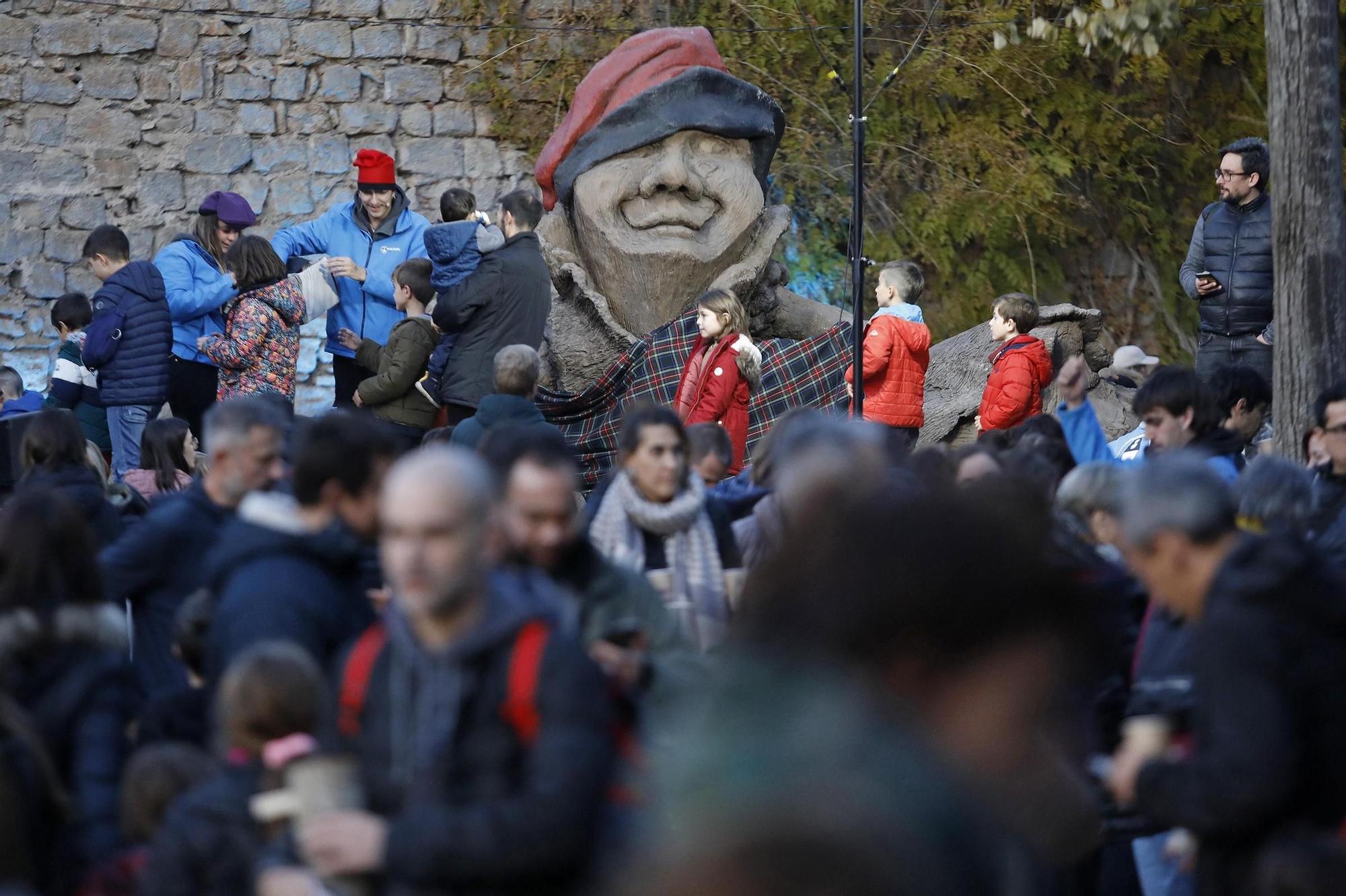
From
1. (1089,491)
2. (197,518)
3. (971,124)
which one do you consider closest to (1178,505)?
(1089,491)

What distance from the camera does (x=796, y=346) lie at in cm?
802

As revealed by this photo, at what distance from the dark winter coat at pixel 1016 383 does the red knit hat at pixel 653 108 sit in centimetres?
205

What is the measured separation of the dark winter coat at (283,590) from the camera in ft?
9.81

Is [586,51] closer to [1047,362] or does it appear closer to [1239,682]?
[1047,362]

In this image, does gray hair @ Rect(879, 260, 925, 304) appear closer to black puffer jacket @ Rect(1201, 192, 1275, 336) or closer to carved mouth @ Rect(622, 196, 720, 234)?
carved mouth @ Rect(622, 196, 720, 234)

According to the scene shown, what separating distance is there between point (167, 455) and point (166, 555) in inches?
82.4

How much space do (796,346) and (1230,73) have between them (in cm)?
692

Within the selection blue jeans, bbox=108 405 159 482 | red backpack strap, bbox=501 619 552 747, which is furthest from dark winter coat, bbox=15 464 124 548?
blue jeans, bbox=108 405 159 482

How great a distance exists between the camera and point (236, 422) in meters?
3.73

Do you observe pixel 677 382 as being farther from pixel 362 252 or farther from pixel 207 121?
pixel 207 121

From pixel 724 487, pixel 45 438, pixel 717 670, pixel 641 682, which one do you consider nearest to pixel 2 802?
pixel 641 682

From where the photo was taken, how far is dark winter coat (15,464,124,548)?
4.68m

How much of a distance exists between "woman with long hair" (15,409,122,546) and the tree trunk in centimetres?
439

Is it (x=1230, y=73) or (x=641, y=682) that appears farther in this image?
(x=1230, y=73)
